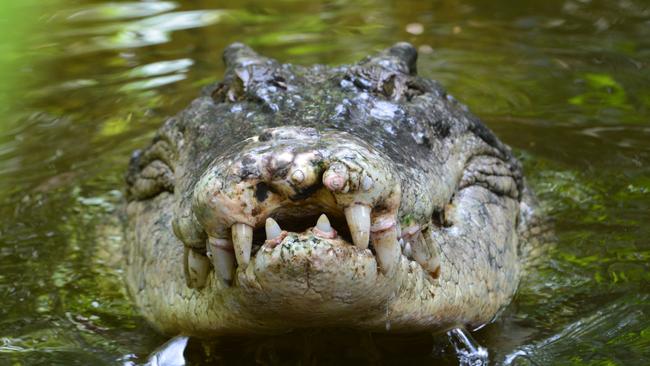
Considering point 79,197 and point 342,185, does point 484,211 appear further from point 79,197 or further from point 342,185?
point 79,197

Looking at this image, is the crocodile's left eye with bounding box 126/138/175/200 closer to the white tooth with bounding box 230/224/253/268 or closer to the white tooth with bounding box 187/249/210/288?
the white tooth with bounding box 187/249/210/288

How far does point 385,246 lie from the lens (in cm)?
255

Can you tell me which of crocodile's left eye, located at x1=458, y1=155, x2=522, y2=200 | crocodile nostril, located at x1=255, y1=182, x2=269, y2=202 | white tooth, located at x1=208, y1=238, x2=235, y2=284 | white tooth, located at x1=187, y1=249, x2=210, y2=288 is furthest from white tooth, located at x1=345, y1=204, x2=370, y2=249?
crocodile's left eye, located at x1=458, y1=155, x2=522, y2=200

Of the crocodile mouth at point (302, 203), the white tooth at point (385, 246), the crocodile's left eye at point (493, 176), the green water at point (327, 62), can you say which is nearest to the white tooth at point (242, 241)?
the crocodile mouth at point (302, 203)

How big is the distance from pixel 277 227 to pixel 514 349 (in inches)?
51.9

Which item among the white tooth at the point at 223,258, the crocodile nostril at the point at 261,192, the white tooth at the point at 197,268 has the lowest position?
→ the white tooth at the point at 197,268

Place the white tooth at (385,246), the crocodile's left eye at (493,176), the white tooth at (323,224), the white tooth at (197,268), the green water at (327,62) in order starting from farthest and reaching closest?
the crocodile's left eye at (493,176) < the green water at (327,62) < the white tooth at (197,268) < the white tooth at (385,246) < the white tooth at (323,224)

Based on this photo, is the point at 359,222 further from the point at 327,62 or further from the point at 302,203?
the point at 327,62

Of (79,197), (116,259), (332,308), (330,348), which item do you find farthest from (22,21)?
(79,197)

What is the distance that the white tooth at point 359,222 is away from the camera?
242 centimetres

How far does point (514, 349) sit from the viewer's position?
3359 mm

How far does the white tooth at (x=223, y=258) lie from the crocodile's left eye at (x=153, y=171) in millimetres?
1333

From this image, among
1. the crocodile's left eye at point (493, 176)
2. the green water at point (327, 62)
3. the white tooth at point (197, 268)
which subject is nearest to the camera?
the white tooth at point (197, 268)

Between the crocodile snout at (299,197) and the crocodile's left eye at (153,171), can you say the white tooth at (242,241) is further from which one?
the crocodile's left eye at (153,171)
